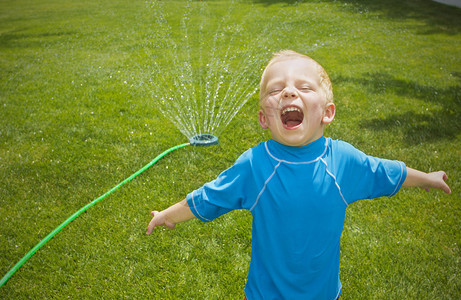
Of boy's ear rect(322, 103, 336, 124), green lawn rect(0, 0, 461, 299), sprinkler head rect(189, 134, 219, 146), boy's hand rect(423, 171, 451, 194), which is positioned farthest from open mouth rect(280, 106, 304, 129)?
sprinkler head rect(189, 134, 219, 146)

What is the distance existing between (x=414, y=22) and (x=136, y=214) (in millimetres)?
11718

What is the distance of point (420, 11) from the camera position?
528 inches

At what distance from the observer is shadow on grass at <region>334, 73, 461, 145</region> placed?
4.77m

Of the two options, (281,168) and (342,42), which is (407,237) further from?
(342,42)

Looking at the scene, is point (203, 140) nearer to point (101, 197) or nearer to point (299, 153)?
point (101, 197)

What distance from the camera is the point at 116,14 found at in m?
15.4

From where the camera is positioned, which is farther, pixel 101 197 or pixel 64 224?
pixel 101 197

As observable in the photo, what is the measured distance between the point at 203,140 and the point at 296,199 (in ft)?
10.7

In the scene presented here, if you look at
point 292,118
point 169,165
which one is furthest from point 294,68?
point 169,165

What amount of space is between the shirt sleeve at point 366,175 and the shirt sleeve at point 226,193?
1.31ft

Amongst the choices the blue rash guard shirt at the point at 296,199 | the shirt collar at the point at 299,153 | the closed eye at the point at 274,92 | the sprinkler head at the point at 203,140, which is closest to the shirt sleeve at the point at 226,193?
the blue rash guard shirt at the point at 296,199

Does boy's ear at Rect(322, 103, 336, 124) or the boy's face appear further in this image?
boy's ear at Rect(322, 103, 336, 124)

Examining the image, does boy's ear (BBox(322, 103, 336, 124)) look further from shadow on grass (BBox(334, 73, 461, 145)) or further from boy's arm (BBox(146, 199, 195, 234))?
shadow on grass (BBox(334, 73, 461, 145))

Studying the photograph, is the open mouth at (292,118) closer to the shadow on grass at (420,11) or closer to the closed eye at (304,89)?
the closed eye at (304,89)
